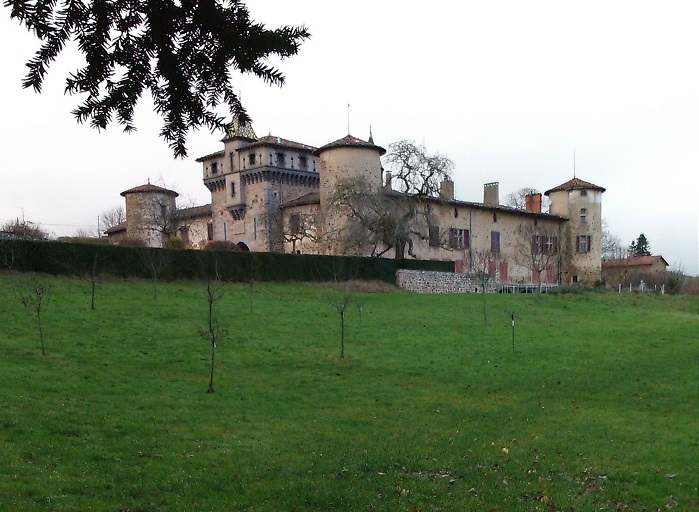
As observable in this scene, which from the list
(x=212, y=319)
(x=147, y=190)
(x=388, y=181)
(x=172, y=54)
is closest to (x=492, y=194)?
(x=388, y=181)

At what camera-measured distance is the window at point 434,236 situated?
5103 centimetres

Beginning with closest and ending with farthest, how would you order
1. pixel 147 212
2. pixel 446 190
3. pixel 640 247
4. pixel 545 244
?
pixel 446 190 < pixel 545 244 < pixel 147 212 < pixel 640 247

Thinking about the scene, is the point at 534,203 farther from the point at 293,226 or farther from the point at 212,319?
the point at 212,319

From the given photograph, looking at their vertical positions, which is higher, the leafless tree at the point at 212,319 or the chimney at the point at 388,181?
the chimney at the point at 388,181

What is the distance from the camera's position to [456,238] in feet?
177

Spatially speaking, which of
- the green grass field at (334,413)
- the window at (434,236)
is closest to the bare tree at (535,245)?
the window at (434,236)

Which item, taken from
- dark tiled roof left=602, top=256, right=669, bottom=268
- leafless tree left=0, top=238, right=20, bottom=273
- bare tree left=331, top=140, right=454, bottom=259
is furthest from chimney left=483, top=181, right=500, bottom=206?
leafless tree left=0, top=238, right=20, bottom=273

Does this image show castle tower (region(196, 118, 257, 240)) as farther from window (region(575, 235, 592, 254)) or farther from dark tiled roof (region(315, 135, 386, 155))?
window (region(575, 235, 592, 254))

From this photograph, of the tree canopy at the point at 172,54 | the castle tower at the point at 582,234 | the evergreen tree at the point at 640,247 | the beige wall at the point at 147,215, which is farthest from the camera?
the evergreen tree at the point at 640,247

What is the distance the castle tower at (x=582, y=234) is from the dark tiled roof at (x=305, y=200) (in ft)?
85.5

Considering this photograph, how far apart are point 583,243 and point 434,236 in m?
19.7

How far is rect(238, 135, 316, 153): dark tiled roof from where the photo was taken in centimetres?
5444

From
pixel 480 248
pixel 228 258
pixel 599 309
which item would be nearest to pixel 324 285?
pixel 228 258

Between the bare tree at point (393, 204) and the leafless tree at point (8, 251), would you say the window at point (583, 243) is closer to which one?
the bare tree at point (393, 204)
